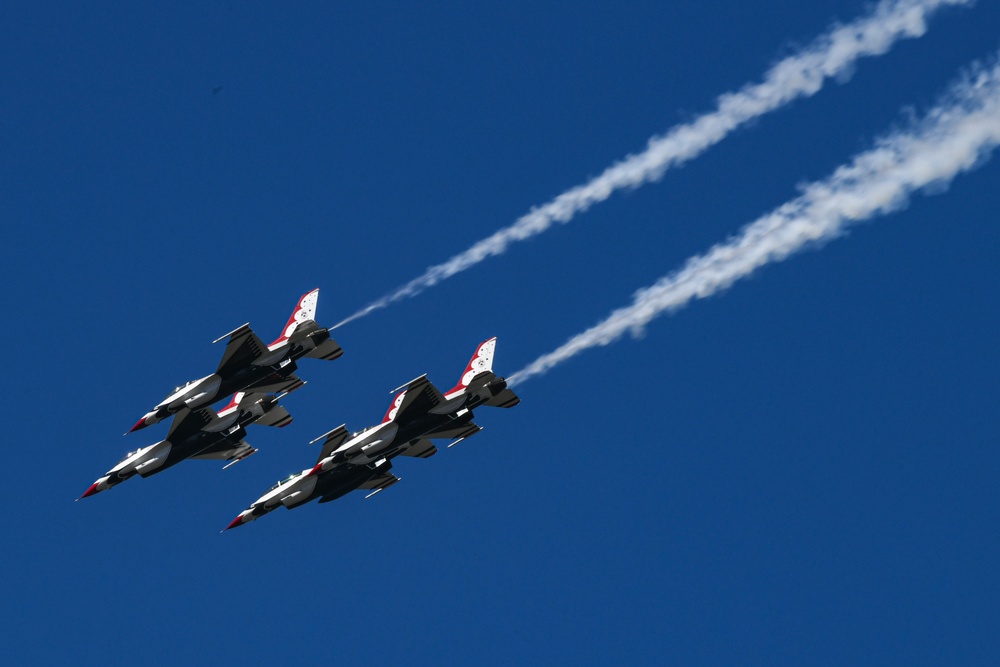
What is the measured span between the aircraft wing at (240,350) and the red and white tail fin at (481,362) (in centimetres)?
740

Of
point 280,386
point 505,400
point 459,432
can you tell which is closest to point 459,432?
point 459,432

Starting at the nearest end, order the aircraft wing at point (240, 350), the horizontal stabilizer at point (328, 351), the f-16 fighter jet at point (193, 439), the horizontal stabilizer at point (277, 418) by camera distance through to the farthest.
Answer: the aircraft wing at point (240, 350) < the horizontal stabilizer at point (328, 351) < the f-16 fighter jet at point (193, 439) < the horizontal stabilizer at point (277, 418)

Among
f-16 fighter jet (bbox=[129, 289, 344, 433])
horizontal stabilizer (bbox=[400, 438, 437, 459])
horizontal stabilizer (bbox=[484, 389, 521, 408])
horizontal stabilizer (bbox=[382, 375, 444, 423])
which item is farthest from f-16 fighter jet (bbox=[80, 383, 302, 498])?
horizontal stabilizer (bbox=[484, 389, 521, 408])

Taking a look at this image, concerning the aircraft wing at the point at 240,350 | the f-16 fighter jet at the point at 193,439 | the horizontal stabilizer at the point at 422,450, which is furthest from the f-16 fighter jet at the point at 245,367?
the horizontal stabilizer at the point at 422,450

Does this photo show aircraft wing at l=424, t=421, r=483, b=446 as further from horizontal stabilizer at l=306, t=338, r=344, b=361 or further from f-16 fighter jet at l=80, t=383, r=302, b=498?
f-16 fighter jet at l=80, t=383, r=302, b=498

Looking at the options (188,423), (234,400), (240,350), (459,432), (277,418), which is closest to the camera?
(240,350)

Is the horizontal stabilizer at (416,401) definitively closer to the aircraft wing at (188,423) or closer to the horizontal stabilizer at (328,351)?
the horizontal stabilizer at (328,351)

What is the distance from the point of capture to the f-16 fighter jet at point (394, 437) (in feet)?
232

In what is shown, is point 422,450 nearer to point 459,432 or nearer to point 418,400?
point 459,432

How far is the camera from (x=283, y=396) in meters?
76.8

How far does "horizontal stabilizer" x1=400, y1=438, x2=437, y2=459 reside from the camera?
245ft

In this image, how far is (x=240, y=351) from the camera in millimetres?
71750

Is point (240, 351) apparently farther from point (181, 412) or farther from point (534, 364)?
A: point (534, 364)

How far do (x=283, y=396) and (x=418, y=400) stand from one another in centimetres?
836
